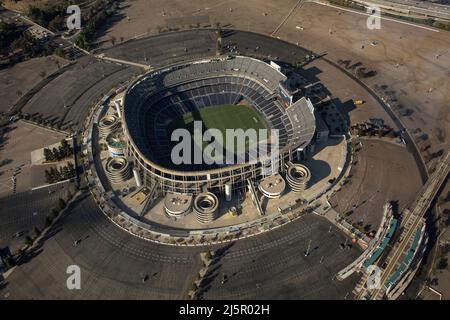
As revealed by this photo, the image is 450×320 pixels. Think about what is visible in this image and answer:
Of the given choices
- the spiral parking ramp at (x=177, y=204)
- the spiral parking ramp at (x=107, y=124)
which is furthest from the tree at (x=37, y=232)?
the spiral parking ramp at (x=107, y=124)

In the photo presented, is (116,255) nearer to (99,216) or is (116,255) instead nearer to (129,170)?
(99,216)

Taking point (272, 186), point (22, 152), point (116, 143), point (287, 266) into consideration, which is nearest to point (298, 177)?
point (272, 186)

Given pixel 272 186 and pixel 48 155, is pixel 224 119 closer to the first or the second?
pixel 272 186

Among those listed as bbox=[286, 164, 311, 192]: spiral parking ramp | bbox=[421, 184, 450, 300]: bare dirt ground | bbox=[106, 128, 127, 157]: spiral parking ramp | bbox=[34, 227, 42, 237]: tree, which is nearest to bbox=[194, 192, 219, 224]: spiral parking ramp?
bbox=[286, 164, 311, 192]: spiral parking ramp

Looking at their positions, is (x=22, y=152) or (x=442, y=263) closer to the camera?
(x=442, y=263)

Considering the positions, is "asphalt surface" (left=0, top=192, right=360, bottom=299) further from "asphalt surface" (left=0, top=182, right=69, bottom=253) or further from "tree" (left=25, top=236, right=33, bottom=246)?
"asphalt surface" (left=0, top=182, right=69, bottom=253)

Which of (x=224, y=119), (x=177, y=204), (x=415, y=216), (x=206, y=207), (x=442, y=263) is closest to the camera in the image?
(x=442, y=263)
